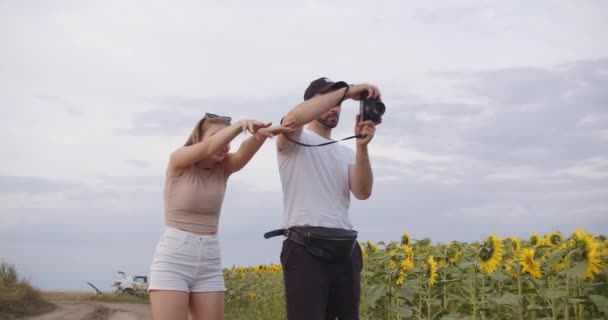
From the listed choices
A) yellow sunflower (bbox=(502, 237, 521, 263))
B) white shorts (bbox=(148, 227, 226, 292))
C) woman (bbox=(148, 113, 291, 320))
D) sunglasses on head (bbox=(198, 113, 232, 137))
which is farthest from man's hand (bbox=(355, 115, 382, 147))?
yellow sunflower (bbox=(502, 237, 521, 263))

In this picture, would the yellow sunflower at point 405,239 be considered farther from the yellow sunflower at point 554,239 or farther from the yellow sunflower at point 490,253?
the yellow sunflower at point 490,253

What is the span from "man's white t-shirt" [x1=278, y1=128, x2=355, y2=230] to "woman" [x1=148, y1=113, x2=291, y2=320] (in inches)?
12.1

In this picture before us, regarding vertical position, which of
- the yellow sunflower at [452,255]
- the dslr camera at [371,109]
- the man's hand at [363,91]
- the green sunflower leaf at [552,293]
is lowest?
the green sunflower leaf at [552,293]

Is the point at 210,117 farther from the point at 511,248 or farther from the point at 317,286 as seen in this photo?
the point at 511,248

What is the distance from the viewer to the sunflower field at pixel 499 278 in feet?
16.5

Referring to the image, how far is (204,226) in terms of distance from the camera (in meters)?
4.07

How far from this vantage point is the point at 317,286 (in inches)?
142

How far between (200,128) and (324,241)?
42.9 inches

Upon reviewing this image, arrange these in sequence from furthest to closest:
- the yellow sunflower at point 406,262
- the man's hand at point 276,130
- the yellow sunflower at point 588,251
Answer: the yellow sunflower at point 406,262, the yellow sunflower at point 588,251, the man's hand at point 276,130

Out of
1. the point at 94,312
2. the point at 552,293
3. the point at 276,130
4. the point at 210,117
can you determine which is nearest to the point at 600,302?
the point at 552,293

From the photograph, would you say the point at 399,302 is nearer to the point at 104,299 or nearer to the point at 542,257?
the point at 542,257

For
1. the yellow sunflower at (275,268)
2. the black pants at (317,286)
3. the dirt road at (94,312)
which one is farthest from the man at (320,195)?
the dirt road at (94,312)

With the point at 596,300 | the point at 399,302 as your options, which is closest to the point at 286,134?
the point at 596,300

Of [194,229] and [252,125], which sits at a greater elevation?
[252,125]
